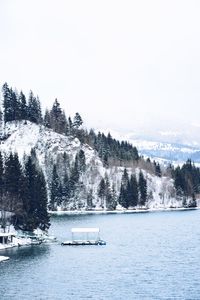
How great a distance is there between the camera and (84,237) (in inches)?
5428

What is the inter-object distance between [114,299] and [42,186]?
71.1 metres

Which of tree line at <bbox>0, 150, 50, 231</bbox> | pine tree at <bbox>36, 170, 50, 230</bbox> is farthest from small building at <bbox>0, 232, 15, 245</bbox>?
pine tree at <bbox>36, 170, 50, 230</bbox>

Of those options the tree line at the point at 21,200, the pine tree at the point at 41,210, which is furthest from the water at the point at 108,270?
the tree line at the point at 21,200

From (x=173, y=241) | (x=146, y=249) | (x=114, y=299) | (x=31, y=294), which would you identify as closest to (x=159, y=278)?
(x=114, y=299)

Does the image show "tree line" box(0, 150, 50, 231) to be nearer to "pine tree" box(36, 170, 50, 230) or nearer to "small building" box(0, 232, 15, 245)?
"pine tree" box(36, 170, 50, 230)

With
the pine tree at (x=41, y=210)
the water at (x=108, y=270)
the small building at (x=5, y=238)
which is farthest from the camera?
the pine tree at (x=41, y=210)

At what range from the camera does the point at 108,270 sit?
288 feet

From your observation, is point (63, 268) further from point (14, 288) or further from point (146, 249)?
point (146, 249)

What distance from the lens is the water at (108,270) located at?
72.1 meters

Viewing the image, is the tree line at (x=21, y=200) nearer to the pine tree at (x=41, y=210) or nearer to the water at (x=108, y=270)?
the pine tree at (x=41, y=210)

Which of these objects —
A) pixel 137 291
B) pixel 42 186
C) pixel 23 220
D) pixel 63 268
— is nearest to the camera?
pixel 137 291

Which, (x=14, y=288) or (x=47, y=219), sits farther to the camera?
(x=47, y=219)

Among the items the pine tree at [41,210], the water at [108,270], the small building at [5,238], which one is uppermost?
the pine tree at [41,210]

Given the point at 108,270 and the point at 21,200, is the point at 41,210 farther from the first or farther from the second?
the point at 108,270
